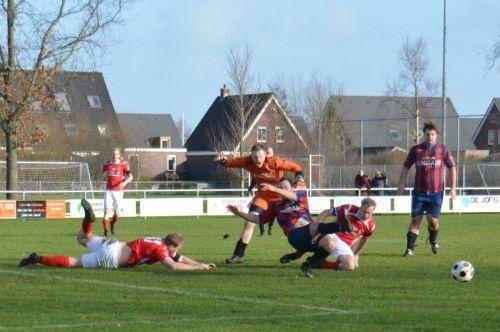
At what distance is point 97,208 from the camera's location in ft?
102

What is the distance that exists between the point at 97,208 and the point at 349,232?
19750mm

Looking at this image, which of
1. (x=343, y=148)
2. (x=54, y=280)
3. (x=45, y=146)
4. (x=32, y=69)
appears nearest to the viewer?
(x=54, y=280)

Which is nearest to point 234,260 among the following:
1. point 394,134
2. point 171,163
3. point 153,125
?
point 394,134

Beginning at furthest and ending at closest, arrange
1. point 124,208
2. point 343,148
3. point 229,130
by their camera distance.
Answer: point 229,130 → point 343,148 → point 124,208

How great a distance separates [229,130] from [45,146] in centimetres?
1167

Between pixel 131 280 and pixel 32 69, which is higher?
pixel 32 69

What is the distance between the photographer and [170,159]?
2849 inches

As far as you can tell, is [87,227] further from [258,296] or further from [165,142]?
[165,142]

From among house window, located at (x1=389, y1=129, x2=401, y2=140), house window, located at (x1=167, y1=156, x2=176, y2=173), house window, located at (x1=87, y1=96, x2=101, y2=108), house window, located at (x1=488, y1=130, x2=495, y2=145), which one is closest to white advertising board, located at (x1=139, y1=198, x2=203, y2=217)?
house window, located at (x1=389, y1=129, x2=401, y2=140)

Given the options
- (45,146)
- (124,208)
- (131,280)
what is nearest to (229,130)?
(45,146)

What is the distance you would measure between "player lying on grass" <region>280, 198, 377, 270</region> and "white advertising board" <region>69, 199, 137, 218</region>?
58.9 feet

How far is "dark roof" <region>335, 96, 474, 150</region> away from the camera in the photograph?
4391cm

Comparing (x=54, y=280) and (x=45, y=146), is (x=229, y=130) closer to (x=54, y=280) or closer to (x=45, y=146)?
(x=45, y=146)

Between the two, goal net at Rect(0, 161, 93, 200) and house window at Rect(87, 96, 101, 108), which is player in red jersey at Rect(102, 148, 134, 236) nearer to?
goal net at Rect(0, 161, 93, 200)
